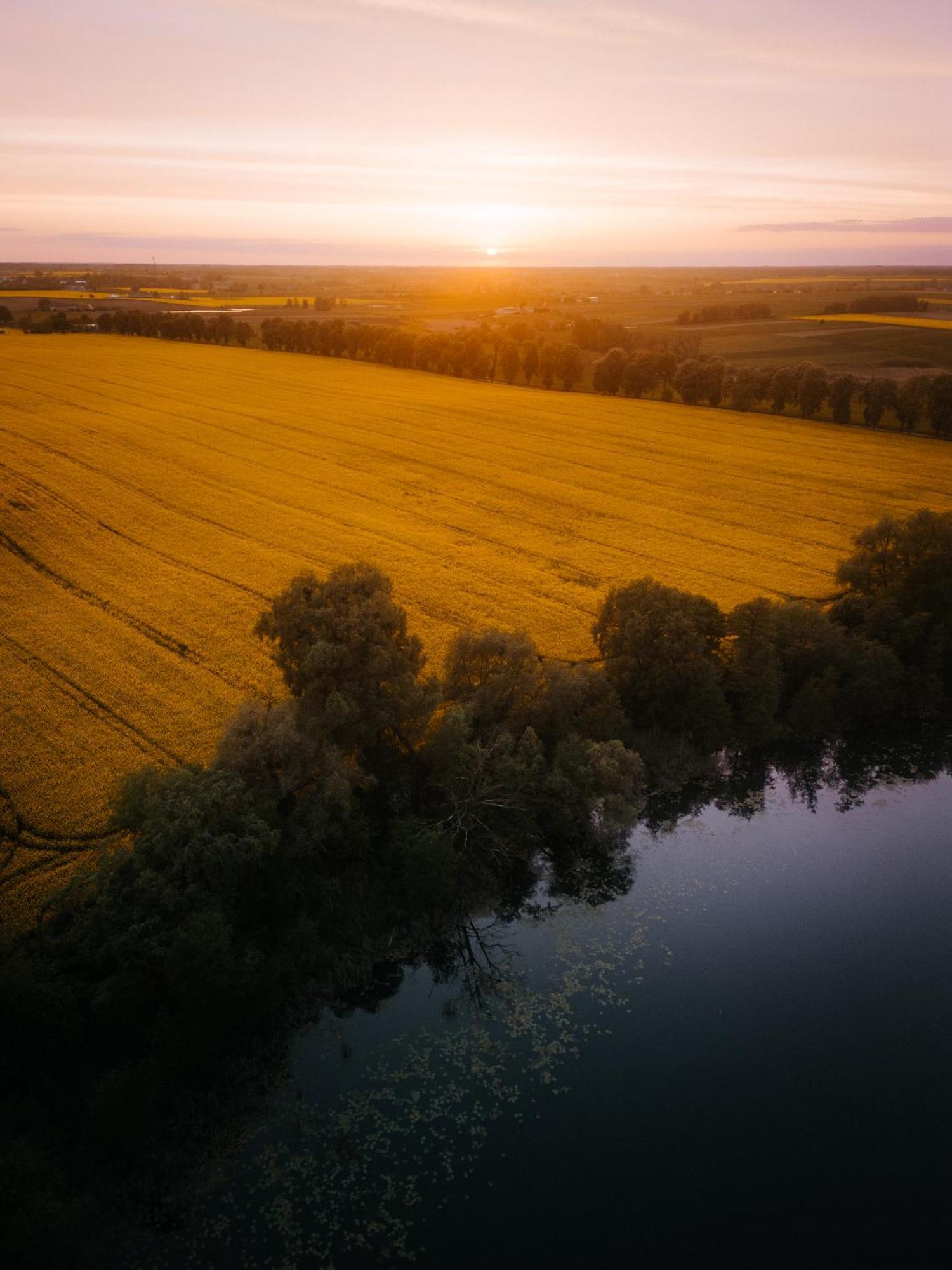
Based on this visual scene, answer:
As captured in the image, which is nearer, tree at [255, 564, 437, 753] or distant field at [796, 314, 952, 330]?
tree at [255, 564, 437, 753]

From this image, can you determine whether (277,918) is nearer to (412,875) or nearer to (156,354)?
(412,875)

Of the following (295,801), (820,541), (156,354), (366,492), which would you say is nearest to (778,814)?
(295,801)

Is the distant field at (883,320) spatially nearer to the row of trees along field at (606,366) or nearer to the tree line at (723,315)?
the tree line at (723,315)

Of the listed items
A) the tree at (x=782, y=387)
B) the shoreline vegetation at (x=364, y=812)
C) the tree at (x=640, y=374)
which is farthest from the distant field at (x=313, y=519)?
the tree at (x=782, y=387)

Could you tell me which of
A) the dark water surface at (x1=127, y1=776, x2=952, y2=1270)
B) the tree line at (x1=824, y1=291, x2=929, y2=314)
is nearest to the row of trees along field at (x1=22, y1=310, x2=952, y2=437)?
the tree line at (x1=824, y1=291, x2=929, y2=314)

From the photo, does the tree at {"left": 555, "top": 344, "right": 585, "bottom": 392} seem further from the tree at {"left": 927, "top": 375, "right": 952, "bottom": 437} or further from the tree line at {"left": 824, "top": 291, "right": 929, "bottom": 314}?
the tree line at {"left": 824, "top": 291, "right": 929, "bottom": 314}

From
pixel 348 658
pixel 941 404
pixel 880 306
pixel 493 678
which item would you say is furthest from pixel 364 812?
pixel 880 306
